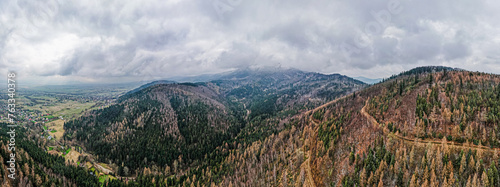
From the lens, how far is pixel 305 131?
19962 cm

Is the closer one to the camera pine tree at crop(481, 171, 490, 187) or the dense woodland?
pine tree at crop(481, 171, 490, 187)

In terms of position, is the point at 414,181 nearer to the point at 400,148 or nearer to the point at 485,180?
the point at 400,148

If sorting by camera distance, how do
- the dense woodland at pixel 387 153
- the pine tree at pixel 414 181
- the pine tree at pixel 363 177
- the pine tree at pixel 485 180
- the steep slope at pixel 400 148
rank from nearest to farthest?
1. the pine tree at pixel 485 180
2. the pine tree at pixel 414 181
3. the steep slope at pixel 400 148
4. the dense woodland at pixel 387 153
5. the pine tree at pixel 363 177

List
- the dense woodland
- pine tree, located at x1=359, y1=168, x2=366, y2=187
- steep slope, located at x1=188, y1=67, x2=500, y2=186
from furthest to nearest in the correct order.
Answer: pine tree, located at x1=359, y1=168, x2=366, y2=187, the dense woodland, steep slope, located at x1=188, y1=67, x2=500, y2=186

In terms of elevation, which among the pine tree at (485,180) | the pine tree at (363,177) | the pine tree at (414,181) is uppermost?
the pine tree at (485,180)

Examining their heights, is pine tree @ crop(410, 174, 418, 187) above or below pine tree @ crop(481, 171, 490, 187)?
below

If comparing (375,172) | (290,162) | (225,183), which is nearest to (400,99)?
(375,172)

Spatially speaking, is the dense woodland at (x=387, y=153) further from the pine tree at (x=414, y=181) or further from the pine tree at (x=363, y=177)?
the pine tree at (x=414, y=181)

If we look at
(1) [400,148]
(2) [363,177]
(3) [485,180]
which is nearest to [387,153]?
(1) [400,148]

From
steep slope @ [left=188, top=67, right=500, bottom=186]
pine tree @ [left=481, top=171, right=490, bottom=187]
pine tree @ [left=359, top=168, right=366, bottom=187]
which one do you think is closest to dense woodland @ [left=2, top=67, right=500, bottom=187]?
pine tree @ [left=481, top=171, right=490, bottom=187]

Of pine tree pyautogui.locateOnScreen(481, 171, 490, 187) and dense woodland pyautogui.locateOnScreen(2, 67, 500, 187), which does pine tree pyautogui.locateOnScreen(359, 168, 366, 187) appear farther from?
pine tree pyautogui.locateOnScreen(481, 171, 490, 187)

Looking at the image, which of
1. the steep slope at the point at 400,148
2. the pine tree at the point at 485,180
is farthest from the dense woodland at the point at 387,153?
the steep slope at the point at 400,148

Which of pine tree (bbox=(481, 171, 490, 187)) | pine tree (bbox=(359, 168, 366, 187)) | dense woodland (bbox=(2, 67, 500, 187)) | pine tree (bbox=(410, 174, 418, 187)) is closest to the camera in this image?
pine tree (bbox=(481, 171, 490, 187))

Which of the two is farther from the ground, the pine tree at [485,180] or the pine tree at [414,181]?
the pine tree at [485,180]
